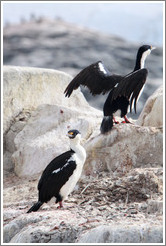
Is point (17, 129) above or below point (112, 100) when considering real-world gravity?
below

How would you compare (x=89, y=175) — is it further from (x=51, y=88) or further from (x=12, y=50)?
(x=12, y=50)

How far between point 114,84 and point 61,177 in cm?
195

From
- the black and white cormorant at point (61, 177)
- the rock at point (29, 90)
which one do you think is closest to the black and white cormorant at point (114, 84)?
the black and white cormorant at point (61, 177)

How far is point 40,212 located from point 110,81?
2370 mm

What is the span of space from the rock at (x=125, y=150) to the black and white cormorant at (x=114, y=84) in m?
0.17

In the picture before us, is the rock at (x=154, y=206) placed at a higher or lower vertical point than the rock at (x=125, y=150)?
lower

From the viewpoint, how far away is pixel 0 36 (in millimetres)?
7887

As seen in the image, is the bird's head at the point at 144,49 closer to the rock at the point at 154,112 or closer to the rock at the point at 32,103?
the rock at the point at 154,112

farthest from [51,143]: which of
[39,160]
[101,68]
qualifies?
[101,68]

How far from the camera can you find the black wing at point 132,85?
7477 millimetres

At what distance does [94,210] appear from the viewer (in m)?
6.50

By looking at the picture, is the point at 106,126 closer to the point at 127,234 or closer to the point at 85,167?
the point at 85,167

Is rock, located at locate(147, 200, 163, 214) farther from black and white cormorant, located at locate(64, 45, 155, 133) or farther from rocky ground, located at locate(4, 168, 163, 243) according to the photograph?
black and white cormorant, located at locate(64, 45, 155, 133)

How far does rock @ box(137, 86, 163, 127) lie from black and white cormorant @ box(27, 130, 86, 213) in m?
2.01
